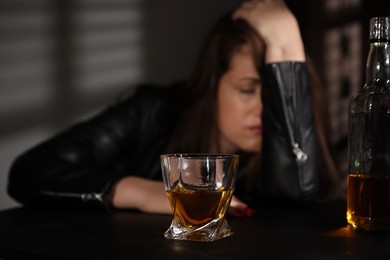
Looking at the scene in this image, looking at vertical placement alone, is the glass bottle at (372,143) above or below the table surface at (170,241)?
above

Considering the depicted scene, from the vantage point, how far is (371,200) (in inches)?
32.3

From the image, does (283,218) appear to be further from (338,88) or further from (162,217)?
(338,88)

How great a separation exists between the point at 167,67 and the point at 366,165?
8.08 ft

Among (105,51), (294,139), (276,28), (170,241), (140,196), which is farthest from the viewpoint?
(105,51)

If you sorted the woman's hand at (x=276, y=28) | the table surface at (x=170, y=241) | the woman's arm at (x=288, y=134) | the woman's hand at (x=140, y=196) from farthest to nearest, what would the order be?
1. the woman's hand at (x=276, y=28)
2. the woman's arm at (x=288, y=134)
3. the woman's hand at (x=140, y=196)
4. the table surface at (x=170, y=241)

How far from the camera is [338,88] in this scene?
3635 millimetres

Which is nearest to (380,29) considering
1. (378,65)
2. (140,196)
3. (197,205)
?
(378,65)

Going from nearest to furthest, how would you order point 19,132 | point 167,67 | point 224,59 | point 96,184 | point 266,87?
point 96,184, point 266,87, point 224,59, point 19,132, point 167,67

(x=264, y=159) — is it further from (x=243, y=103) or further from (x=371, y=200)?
(x=371, y=200)

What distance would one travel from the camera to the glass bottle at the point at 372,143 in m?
0.82

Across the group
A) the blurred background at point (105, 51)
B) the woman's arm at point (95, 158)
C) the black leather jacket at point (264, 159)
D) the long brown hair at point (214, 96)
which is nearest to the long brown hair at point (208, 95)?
the long brown hair at point (214, 96)

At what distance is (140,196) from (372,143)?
1.54 feet

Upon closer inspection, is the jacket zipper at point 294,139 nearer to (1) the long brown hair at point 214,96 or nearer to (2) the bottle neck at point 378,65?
(1) the long brown hair at point 214,96

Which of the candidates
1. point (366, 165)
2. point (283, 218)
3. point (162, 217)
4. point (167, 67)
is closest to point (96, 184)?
point (162, 217)
